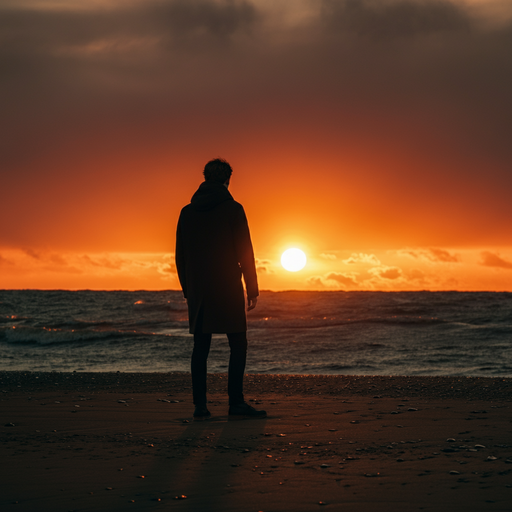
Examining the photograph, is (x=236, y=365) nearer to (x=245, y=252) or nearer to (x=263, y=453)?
(x=245, y=252)

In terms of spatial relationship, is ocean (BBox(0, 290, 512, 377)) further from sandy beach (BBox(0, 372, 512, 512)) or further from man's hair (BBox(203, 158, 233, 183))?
man's hair (BBox(203, 158, 233, 183))

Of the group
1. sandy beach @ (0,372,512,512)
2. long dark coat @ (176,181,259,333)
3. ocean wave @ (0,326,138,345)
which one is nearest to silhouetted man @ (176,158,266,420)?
long dark coat @ (176,181,259,333)

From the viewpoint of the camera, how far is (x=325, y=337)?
1806 centimetres

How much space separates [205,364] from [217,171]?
1.69 meters

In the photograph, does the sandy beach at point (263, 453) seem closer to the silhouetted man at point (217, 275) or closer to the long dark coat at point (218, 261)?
the silhouetted man at point (217, 275)

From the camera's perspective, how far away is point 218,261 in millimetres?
4762

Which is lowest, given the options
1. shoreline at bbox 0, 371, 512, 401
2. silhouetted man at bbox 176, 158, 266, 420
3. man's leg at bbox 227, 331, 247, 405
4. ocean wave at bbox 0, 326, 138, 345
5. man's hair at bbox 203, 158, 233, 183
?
ocean wave at bbox 0, 326, 138, 345

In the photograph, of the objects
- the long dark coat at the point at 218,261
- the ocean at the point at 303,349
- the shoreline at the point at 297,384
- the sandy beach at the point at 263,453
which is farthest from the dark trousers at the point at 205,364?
the ocean at the point at 303,349

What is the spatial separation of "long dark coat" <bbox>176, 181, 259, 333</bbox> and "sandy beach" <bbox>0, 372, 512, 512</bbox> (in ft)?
2.88

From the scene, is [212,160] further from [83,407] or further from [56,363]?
[56,363]

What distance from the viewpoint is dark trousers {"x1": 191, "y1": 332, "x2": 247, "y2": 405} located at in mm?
4750

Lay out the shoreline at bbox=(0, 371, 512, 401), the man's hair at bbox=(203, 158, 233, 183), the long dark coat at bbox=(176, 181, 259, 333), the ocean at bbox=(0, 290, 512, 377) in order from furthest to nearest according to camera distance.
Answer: the ocean at bbox=(0, 290, 512, 377)
the shoreline at bbox=(0, 371, 512, 401)
the man's hair at bbox=(203, 158, 233, 183)
the long dark coat at bbox=(176, 181, 259, 333)

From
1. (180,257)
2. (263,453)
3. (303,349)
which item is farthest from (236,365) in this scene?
(303,349)

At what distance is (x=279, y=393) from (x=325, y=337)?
39.0ft
